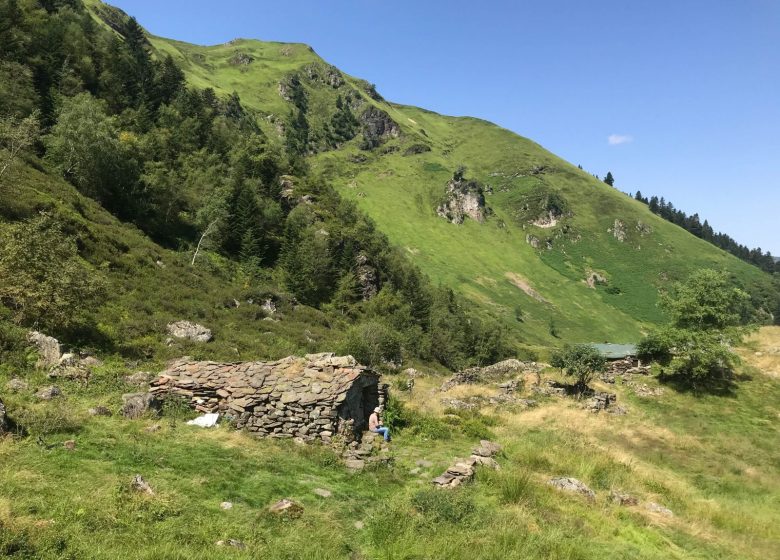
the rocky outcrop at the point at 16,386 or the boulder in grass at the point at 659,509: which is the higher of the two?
→ the boulder in grass at the point at 659,509

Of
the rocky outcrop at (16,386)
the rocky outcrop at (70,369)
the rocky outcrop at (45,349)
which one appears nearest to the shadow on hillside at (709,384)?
the rocky outcrop at (70,369)

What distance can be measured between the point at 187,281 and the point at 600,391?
148 ft

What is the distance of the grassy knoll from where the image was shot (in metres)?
8.61

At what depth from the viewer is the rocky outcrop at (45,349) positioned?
61.0 feet

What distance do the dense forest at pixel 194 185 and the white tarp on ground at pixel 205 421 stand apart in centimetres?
3072

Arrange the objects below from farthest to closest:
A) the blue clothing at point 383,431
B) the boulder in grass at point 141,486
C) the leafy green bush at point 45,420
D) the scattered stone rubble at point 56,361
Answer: the blue clothing at point 383,431
the scattered stone rubble at point 56,361
the leafy green bush at point 45,420
the boulder in grass at point 141,486

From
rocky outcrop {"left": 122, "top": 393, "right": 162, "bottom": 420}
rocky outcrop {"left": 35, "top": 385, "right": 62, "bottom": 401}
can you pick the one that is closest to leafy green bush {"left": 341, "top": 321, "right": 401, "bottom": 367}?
rocky outcrop {"left": 122, "top": 393, "right": 162, "bottom": 420}

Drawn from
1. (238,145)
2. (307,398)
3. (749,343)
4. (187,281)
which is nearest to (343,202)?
(238,145)

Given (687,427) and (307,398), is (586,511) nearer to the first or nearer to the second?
(307,398)

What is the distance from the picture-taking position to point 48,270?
2355 cm

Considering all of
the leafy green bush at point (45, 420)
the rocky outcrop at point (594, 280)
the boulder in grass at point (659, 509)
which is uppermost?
the rocky outcrop at point (594, 280)

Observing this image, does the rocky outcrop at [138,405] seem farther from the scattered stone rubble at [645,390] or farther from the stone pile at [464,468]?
the scattered stone rubble at [645,390]

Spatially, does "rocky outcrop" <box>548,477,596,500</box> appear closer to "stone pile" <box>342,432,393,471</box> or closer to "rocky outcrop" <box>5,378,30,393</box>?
"stone pile" <box>342,432,393,471</box>

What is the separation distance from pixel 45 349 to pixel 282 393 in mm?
10995
